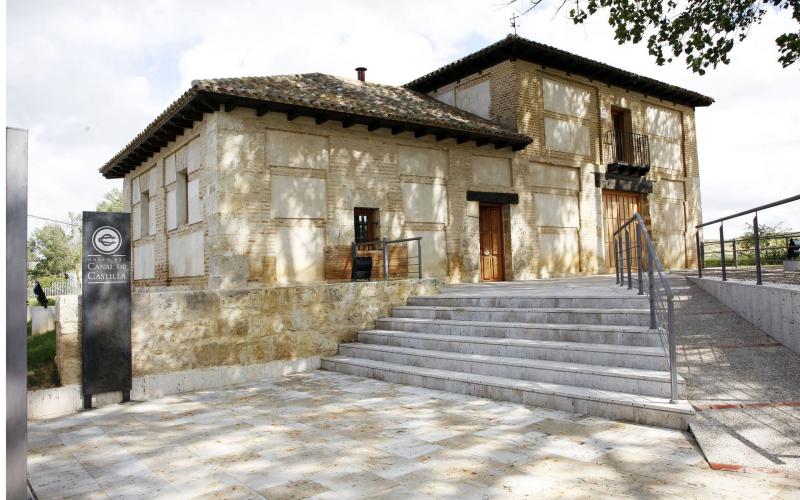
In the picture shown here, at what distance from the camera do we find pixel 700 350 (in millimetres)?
5965

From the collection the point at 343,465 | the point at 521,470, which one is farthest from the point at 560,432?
the point at 343,465

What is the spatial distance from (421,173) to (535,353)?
793 cm

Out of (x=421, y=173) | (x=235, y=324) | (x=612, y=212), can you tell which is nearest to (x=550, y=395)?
(x=235, y=324)

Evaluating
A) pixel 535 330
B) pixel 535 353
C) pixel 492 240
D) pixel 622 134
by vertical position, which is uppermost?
pixel 622 134

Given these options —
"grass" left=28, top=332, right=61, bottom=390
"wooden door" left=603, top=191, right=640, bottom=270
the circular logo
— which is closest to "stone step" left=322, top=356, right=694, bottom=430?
the circular logo

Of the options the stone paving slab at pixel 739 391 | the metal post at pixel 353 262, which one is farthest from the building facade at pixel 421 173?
the stone paving slab at pixel 739 391

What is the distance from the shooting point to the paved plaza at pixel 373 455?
138 inches

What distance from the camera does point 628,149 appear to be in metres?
18.2

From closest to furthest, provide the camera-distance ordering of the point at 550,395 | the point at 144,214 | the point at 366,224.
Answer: the point at 550,395, the point at 366,224, the point at 144,214

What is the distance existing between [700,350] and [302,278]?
7.88 meters

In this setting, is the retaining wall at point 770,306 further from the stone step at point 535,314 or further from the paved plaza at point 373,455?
the paved plaza at point 373,455

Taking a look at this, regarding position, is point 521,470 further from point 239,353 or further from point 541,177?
point 541,177

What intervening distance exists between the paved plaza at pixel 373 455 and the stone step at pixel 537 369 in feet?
1.82

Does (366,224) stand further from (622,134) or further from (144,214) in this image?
(622,134)
